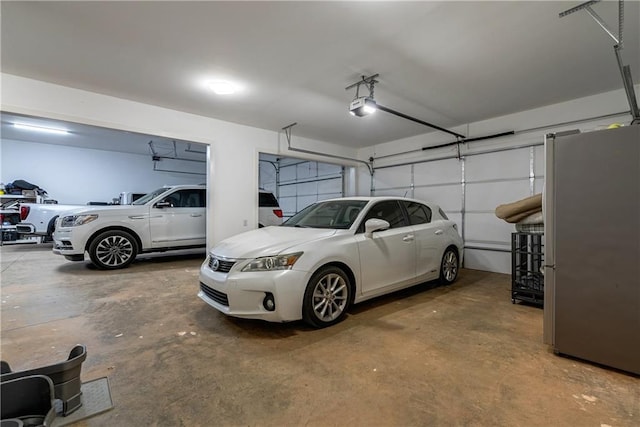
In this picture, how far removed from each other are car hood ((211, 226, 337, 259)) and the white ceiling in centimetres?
197

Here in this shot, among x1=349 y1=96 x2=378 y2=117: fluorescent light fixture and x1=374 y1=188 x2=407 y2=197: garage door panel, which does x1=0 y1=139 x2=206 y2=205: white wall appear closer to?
x1=374 y1=188 x2=407 y2=197: garage door panel

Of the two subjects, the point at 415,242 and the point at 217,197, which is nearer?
the point at 415,242

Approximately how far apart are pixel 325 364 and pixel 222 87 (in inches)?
148

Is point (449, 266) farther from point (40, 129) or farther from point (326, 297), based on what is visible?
point (40, 129)

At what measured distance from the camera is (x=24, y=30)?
287cm

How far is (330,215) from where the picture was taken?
3.55m

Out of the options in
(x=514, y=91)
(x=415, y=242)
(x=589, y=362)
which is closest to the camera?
(x=589, y=362)

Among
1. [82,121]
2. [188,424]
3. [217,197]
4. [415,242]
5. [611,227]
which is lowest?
[188,424]

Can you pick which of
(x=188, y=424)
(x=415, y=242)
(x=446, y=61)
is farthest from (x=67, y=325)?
(x=446, y=61)

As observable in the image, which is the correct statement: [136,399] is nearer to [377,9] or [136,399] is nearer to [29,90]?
[377,9]

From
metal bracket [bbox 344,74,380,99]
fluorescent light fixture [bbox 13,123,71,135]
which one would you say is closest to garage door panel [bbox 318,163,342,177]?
metal bracket [bbox 344,74,380,99]

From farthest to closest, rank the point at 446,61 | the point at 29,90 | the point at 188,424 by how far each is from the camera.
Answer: the point at 29,90
the point at 446,61
the point at 188,424

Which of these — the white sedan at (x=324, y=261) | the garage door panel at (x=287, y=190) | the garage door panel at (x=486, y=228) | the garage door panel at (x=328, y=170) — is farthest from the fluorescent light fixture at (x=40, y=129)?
the garage door panel at (x=486, y=228)

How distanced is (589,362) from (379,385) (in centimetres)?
162
